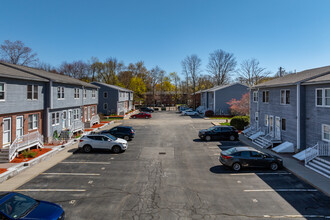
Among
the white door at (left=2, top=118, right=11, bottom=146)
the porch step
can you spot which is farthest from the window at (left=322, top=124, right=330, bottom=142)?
the white door at (left=2, top=118, right=11, bottom=146)

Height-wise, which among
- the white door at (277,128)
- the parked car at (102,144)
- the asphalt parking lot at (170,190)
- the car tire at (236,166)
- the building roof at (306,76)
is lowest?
the asphalt parking lot at (170,190)

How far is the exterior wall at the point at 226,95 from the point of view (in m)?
49.4

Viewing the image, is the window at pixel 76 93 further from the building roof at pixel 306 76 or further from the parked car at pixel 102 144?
the building roof at pixel 306 76

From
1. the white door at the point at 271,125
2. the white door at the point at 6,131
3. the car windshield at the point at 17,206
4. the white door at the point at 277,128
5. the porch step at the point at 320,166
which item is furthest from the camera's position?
the white door at the point at 271,125

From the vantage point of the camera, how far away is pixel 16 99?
56.0 feet

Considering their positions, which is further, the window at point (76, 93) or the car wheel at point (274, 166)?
the window at point (76, 93)

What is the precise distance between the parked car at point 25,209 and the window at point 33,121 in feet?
43.9

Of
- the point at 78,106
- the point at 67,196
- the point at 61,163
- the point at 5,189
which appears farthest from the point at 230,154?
the point at 78,106

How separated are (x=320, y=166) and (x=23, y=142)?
21.3m

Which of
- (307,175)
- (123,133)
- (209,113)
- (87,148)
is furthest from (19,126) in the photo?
(209,113)

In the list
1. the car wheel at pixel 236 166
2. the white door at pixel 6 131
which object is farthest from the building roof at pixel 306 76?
the white door at pixel 6 131

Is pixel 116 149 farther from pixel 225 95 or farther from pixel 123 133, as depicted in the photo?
pixel 225 95

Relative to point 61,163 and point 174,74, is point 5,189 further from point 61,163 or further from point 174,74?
point 174,74

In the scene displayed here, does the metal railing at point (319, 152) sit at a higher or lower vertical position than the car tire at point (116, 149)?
higher
